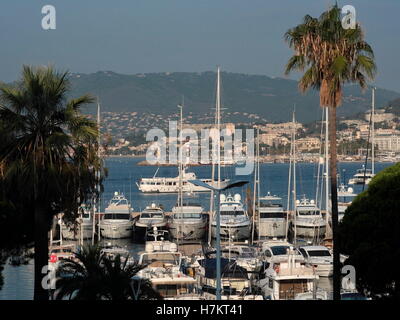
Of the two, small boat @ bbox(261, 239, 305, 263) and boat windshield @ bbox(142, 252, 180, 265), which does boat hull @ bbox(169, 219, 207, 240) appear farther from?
boat windshield @ bbox(142, 252, 180, 265)

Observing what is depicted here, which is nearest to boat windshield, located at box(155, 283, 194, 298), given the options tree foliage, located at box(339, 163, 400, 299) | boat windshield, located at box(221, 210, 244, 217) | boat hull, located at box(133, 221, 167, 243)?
tree foliage, located at box(339, 163, 400, 299)

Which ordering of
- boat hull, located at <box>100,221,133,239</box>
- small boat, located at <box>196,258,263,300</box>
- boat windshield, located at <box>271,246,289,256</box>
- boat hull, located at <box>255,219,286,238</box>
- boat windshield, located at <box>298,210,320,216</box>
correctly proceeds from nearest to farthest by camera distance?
small boat, located at <box>196,258,263,300</box> < boat windshield, located at <box>271,246,289,256</box> < boat hull, located at <box>255,219,286,238</box> < boat hull, located at <box>100,221,133,239</box> < boat windshield, located at <box>298,210,320,216</box>

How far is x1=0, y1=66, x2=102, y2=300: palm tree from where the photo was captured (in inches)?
645

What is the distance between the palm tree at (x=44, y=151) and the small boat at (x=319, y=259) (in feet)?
73.8

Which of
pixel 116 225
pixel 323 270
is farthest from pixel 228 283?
pixel 116 225

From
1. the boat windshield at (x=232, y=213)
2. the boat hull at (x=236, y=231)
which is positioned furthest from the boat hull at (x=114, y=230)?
the boat windshield at (x=232, y=213)

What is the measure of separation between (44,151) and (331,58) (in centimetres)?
811

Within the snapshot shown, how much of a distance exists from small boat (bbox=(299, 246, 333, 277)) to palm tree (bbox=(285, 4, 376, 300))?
61.1ft

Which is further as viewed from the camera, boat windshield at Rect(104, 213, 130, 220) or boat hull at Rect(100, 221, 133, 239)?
boat windshield at Rect(104, 213, 130, 220)

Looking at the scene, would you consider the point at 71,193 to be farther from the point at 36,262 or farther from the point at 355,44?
the point at 355,44

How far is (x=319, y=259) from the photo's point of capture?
3888 cm

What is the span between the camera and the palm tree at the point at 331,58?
1966 cm

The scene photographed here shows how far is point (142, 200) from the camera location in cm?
12194
